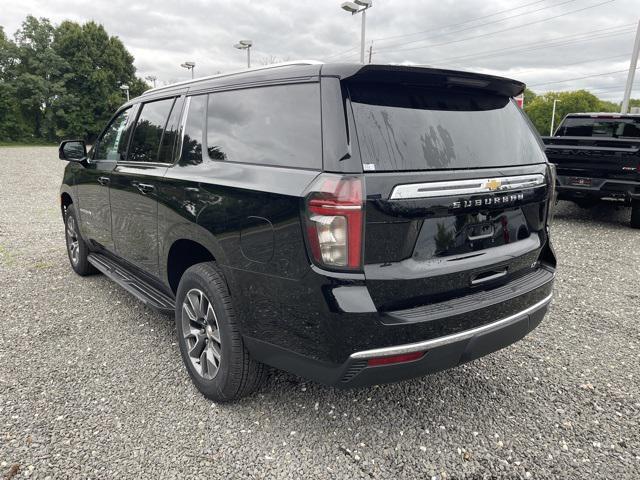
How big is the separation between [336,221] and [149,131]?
87.3 inches

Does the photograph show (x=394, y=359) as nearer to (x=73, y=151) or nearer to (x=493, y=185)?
(x=493, y=185)

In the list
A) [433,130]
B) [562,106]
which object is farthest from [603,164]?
[562,106]

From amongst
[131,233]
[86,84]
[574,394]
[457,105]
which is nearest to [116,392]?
[131,233]

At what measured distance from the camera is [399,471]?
2252 millimetres

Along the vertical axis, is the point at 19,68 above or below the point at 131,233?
above

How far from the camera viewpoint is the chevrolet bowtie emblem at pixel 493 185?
7.50 feet

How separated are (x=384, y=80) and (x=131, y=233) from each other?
2.37m

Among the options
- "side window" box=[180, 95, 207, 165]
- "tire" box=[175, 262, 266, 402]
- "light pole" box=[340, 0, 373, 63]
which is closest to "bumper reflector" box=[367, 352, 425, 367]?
"tire" box=[175, 262, 266, 402]

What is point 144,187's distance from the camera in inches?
129

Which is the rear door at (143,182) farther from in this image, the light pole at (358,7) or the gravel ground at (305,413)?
the light pole at (358,7)

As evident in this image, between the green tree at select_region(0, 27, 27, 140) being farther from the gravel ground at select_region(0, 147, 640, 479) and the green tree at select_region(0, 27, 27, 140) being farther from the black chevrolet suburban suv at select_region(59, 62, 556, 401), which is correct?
the black chevrolet suburban suv at select_region(59, 62, 556, 401)

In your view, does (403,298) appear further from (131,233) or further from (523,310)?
(131,233)

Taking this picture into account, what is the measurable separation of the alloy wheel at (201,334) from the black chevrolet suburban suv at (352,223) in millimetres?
10

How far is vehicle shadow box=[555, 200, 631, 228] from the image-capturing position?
872 centimetres
